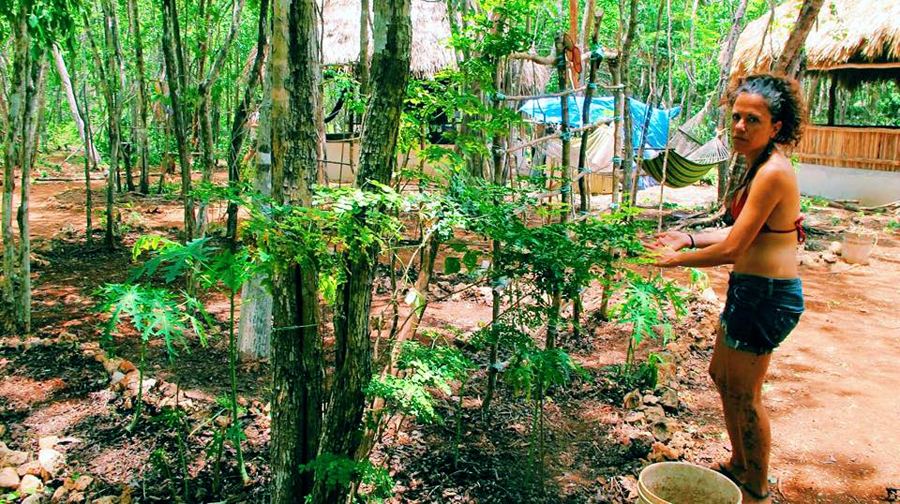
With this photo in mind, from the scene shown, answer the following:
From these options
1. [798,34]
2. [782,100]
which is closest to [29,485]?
[782,100]

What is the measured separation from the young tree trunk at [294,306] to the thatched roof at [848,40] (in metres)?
8.93

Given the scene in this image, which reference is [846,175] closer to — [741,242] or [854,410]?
[854,410]

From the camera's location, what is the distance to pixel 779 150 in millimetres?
2184

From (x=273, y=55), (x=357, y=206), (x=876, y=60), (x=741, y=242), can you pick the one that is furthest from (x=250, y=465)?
(x=876, y=60)

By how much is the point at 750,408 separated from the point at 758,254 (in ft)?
1.74

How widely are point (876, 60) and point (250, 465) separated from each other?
1118 cm

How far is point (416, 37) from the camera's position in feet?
33.2

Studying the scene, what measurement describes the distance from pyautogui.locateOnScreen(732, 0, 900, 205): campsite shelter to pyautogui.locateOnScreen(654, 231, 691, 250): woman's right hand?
8.50 metres

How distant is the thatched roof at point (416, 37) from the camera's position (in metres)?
10.0

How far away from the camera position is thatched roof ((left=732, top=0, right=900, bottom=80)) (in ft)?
31.5

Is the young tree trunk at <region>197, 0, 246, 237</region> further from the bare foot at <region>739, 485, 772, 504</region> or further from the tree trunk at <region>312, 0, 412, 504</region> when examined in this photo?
the bare foot at <region>739, 485, 772, 504</region>

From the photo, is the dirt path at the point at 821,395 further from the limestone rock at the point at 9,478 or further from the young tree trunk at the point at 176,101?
the young tree trunk at the point at 176,101

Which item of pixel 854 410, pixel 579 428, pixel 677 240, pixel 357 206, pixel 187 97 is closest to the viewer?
pixel 357 206

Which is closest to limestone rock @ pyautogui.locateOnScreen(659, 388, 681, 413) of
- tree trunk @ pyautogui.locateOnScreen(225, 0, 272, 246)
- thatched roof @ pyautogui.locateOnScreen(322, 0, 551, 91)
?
tree trunk @ pyautogui.locateOnScreen(225, 0, 272, 246)
